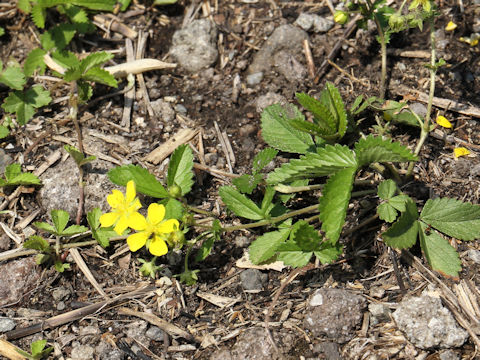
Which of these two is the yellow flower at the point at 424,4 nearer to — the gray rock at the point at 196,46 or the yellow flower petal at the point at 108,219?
the gray rock at the point at 196,46

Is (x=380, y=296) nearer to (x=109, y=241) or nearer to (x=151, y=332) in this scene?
(x=151, y=332)

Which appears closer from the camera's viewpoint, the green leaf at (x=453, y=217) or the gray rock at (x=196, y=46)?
the green leaf at (x=453, y=217)

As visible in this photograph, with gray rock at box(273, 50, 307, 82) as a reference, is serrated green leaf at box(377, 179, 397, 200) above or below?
below

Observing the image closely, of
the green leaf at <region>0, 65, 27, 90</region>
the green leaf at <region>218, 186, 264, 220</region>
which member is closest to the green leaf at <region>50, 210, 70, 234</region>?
the green leaf at <region>218, 186, 264, 220</region>

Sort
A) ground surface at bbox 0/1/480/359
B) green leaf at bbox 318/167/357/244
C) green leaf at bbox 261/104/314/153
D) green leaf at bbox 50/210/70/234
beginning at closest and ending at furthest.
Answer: green leaf at bbox 318/167/357/244 < ground surface at bbox 0/1/480/359 < green leaf at bbox 50/210/70/234 < green leaf at bbox 261/104/314/153

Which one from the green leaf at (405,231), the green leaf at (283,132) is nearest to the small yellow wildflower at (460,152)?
the green leaf at (405,231)

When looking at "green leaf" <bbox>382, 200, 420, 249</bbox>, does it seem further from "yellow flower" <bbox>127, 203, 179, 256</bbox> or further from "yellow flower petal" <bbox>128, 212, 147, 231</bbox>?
"yellow flower petal" <bbox>128, 212, 147, 231</bbox>

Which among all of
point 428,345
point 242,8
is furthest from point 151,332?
point 242,8
